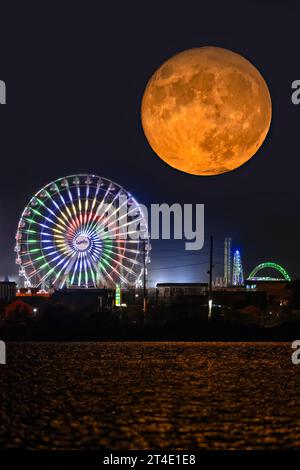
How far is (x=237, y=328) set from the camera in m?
68.4

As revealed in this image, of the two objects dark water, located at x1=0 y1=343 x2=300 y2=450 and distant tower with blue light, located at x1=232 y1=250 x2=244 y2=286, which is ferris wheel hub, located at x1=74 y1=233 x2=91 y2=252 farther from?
distant tower with blue light, located at x1=232 y1=250 x2=244 y2=286

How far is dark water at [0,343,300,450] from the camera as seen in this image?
25328 mm

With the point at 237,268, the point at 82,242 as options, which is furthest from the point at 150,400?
the point at 237,268

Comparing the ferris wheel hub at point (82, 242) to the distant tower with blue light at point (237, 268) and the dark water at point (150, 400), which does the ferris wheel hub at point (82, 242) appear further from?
the distant tower with blue light at point (237, 268)

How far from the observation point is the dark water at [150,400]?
25328 mm

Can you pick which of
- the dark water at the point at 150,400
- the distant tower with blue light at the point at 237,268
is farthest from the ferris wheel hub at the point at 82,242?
the distant tower with blue light at the point at 237,268

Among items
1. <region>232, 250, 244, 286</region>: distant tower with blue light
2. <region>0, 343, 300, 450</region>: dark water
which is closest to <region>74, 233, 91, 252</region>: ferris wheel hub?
<region>0, 343, 300, 450</region>: dark water

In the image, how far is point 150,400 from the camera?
3369 centimetres

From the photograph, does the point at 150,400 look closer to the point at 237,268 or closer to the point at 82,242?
the point at 82,242

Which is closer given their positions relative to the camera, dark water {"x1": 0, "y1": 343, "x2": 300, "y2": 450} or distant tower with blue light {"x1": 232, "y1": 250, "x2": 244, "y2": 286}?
dark water {"x1": 0, "y1": 343, "x2": 300, "y2": 450}

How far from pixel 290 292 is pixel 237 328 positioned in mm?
47227

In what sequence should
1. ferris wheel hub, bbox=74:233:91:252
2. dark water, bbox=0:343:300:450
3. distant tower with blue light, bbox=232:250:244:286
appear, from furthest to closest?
distant tower with blue light, bbox=232:250:244:286, ferris wheel hub, bbox=74:233:91:252, dark water, bbox=0:343:300:450

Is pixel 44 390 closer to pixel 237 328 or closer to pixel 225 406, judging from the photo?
pixel 225 406
